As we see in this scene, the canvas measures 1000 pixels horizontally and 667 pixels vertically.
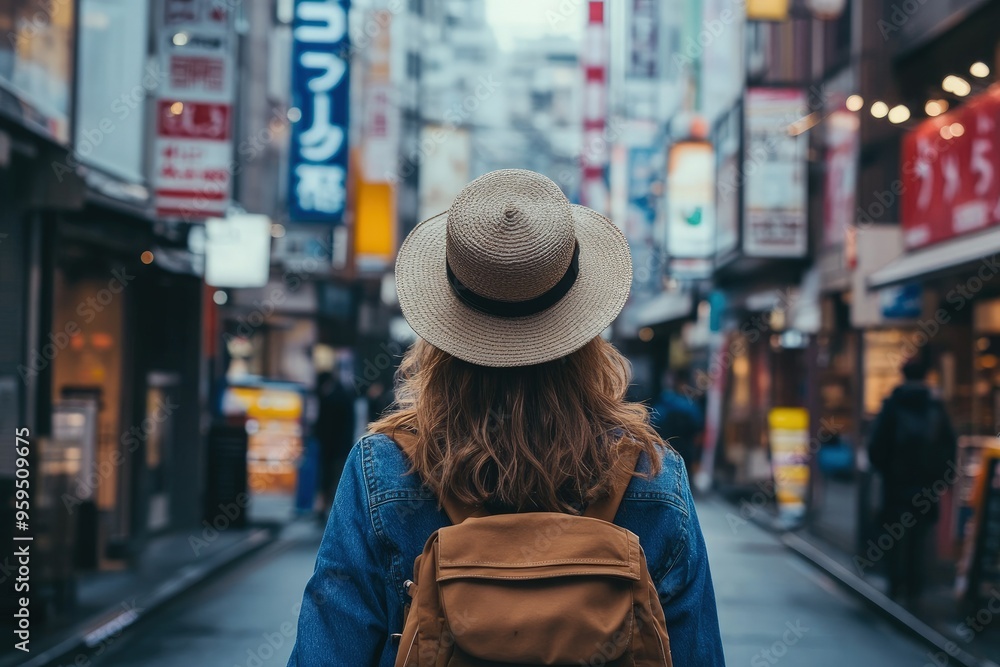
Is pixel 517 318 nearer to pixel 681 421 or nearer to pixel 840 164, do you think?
pixel 681 421

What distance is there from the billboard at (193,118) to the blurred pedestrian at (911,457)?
691 centimetres

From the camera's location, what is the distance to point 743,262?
18891 mm

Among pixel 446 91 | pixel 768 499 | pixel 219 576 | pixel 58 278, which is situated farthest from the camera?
pixel 446 91

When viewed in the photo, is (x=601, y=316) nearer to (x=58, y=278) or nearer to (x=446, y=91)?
(x=58, y=278)

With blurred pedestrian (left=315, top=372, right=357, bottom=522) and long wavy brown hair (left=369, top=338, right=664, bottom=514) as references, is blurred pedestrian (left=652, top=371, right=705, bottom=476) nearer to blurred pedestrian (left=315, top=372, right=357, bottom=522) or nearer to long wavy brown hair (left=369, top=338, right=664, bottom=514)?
blurred pedestrian (left=315, top=372, right=357, bottom=522)

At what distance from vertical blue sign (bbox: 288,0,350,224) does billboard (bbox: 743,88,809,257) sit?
21.6ft

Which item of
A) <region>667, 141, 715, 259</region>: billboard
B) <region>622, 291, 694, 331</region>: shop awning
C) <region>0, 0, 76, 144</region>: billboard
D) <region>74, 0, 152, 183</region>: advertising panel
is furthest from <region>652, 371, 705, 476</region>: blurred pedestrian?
<region>622, 291, 694, 331</region>: shop awning

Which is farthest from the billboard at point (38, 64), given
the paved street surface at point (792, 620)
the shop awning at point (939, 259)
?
the shop awning at point (939, 259)

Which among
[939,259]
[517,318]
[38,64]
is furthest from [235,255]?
[517,318]

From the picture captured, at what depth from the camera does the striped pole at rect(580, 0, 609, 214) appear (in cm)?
4753

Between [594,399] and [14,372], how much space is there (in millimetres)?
8256

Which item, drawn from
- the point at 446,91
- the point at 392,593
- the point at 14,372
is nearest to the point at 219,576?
the point at 14,372

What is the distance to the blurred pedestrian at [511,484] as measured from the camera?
6.09 feet

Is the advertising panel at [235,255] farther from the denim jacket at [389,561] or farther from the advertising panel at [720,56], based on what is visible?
the denim jacket at [389,561]
